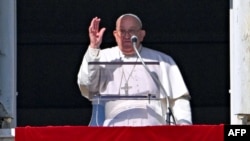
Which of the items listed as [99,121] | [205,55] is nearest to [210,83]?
[205,55]

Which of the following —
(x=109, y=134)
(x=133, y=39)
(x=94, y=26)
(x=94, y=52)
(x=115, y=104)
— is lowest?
(x=109, y=134)

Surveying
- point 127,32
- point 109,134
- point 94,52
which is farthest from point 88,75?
point 109,134

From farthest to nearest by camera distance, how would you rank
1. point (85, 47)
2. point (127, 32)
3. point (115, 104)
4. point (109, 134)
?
point (85, 47) < point (127, 32) < point (115, 104) < point (109, 134)

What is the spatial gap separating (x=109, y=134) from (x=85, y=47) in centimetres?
A: 106

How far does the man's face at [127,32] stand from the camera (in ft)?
42.3

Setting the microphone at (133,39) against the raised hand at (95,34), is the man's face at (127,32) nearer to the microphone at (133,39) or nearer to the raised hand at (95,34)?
the microphone at (133,39)

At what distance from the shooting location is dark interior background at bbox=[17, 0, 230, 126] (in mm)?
13164

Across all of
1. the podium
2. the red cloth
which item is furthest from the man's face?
the red cloth

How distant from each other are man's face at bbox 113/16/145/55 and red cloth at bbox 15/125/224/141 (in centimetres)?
81

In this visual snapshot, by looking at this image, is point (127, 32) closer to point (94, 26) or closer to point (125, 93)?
point (94, 26)

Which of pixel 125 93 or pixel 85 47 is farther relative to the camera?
pixel 85 47

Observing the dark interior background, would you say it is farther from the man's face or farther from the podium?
the podium

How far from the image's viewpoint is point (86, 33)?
13.2 metres

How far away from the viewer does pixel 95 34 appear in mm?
12883
